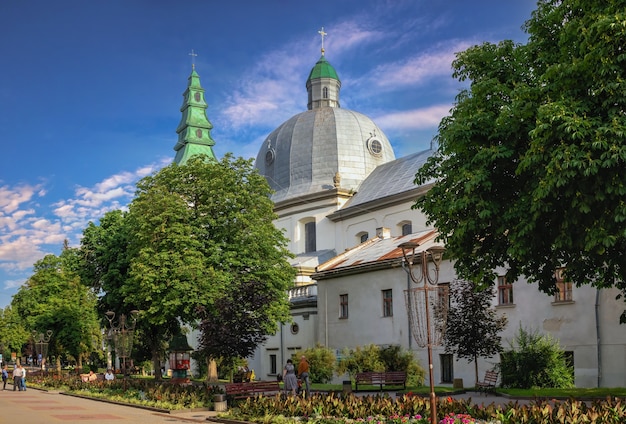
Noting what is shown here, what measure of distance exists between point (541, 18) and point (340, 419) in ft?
39.0

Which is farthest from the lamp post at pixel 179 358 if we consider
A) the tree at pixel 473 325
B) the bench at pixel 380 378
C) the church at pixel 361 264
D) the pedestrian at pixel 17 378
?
the tree at pixel 473 325

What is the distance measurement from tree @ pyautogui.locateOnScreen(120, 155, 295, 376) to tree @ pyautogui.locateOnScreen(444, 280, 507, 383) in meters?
9.15

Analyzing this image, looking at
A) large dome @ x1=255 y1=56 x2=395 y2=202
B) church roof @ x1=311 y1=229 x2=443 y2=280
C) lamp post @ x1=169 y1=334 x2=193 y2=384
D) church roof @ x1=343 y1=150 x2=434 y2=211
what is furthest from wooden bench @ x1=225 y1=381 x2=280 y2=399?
large dome @ x1=255 y1=56 x2=395 y2=202

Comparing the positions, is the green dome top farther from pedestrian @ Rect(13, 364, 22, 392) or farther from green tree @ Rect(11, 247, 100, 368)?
pedestrian @ Rect(13, 364, 22, 392)

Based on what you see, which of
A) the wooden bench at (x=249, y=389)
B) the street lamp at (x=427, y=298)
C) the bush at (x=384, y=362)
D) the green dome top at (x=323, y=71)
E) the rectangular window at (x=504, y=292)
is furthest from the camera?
the green dome top at (x=323, y=71)

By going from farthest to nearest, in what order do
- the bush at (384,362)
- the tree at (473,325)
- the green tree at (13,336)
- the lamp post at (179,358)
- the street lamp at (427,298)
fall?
the green tree at (13,336)
the lamp post at (179,358)
the bush at (384,362)
the tree at (473,325)
the street lamp at (427,298)

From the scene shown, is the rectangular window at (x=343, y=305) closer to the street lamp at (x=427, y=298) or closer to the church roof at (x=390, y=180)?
the church roof at (x=390, y=180)

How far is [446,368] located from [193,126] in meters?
77.6

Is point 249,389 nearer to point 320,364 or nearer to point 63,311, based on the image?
point 320,364

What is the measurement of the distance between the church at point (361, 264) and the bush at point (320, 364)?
5.70 feet

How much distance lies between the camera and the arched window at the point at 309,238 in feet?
203

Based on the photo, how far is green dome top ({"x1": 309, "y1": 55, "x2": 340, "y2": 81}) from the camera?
7821 centimetres

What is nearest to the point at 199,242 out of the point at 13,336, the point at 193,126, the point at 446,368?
the point at 446,368

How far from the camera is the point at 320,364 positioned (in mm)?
37312
